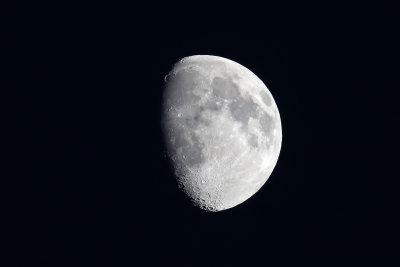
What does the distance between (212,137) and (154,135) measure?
66cm

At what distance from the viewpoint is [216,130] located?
3.82 metres

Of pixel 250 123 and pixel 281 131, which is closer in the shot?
pixel 250 123

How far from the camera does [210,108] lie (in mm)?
3832

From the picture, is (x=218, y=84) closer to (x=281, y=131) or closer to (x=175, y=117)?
(x=175, y=117)

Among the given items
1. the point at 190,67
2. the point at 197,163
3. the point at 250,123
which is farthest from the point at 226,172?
the point at 190,67

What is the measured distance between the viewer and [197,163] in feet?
12.8

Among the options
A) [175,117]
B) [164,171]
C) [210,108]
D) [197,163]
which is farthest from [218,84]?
[164,171]

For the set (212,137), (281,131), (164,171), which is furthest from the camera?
(281,131)

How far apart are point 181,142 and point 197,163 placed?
0.97 feet

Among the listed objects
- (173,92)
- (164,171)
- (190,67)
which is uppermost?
(190,67)

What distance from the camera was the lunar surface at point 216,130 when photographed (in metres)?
3.84

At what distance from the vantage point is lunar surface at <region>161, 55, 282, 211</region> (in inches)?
151

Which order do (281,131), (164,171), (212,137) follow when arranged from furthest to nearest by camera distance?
(281,131), (164,171), (212,137)

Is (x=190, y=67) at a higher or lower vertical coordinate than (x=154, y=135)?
higher
